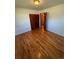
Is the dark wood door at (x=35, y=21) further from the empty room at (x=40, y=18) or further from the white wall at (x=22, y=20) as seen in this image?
the white wall at (x=22, y=20)

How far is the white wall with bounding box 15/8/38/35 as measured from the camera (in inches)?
273

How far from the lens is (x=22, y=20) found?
763cm

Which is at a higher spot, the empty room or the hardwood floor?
the empty room

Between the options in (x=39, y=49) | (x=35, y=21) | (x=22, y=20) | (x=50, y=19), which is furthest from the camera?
(x=35, y=21)

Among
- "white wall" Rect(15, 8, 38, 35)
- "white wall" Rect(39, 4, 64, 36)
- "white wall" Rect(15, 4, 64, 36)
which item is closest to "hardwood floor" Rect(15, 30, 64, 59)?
"white wall" Rect(39, 4, 64, 36)

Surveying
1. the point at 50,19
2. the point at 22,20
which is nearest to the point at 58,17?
the point at 50,19

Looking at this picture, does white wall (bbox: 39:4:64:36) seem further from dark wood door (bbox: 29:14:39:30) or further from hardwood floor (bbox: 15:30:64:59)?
dark wood door (bbox: 29:14:39:30)

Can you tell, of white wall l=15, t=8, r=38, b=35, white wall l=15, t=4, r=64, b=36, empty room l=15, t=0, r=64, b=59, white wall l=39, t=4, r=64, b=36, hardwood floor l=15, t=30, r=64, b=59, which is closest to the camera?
hardwood floor l=15, t=30, r=64, b=59

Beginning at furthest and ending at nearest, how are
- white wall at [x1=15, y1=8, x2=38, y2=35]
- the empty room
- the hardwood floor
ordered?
1. white wall at [x1=15, y1=8, x2=38, y2=35]
2. the empty room
3. the hardwood floor

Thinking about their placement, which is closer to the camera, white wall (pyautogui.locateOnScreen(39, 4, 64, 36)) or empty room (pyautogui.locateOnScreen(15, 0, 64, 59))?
empty room (pyautogui.locateOnScreen(15, 0, 64, 59))

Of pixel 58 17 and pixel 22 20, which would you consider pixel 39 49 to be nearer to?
pixel 58 17
